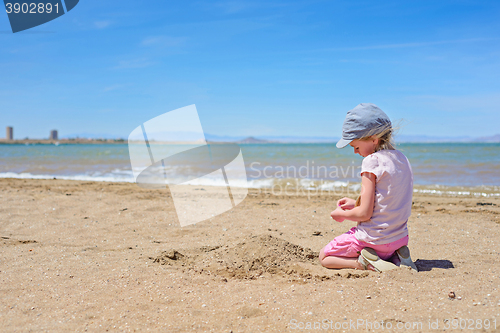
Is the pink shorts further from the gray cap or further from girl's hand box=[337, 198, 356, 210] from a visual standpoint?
the gray cap

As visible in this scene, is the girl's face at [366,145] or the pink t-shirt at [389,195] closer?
the pink t-shirt at [389,195]

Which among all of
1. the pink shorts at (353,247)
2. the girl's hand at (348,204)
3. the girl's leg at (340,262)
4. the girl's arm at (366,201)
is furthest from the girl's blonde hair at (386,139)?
the girl's leg at (340,262)

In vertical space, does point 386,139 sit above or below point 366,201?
above

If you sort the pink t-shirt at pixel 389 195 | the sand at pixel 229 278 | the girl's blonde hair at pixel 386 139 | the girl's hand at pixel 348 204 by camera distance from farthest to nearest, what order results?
the girl's hand at pixel 348 204 < the girl's blonde hair at pixel 386 139 < the pink t-shirt at pixel 389 195 < the sand at pixel 229 278

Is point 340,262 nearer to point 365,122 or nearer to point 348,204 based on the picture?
point 348,204

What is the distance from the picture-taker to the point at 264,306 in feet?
6.79

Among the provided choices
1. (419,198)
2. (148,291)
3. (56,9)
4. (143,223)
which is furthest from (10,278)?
(419,198)

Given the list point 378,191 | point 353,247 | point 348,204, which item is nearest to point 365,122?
point 378,191

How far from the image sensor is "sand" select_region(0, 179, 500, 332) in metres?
1.89

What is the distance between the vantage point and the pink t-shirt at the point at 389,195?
235 centimetres

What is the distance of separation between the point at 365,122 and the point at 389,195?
572 millimetres

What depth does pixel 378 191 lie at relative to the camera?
241cm

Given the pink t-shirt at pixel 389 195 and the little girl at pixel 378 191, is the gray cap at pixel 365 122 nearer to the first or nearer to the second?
the little girl at pixel 378 191

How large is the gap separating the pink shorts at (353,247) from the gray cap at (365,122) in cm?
85
